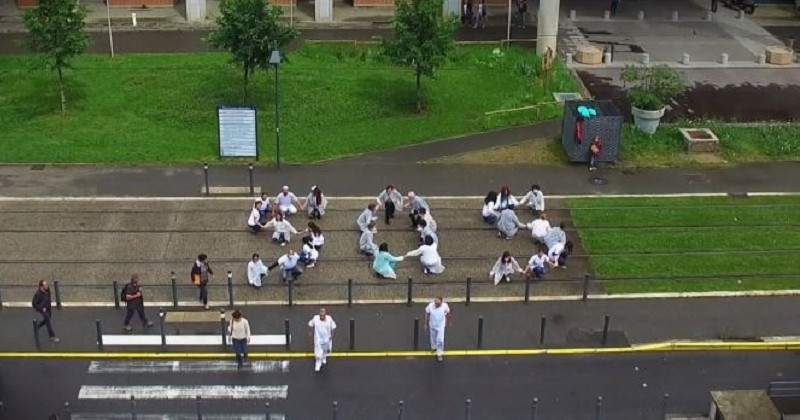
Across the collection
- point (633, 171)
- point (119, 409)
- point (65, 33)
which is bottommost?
point (119, 409)

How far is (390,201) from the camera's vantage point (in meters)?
29.1

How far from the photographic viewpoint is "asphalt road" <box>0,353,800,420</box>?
21625mm

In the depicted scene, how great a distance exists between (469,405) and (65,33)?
2094 centimetres

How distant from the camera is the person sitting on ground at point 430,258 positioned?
87.5 ft

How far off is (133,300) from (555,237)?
34.7ft

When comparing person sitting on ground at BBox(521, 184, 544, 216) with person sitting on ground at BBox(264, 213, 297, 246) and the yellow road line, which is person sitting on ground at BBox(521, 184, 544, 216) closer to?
person sitting on ground at BBox(264, 213, 297, 246)

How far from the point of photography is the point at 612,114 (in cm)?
3378

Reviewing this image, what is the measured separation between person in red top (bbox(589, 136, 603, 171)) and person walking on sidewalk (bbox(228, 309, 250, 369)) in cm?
1433

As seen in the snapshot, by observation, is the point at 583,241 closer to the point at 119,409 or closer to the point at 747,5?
the point at 119,409

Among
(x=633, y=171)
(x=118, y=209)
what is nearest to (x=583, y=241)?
(x=633, y=171)

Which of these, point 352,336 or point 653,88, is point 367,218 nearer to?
point 352,336

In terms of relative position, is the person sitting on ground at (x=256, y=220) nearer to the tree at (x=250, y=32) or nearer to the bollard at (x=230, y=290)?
the bollard at (x=230, y=290)

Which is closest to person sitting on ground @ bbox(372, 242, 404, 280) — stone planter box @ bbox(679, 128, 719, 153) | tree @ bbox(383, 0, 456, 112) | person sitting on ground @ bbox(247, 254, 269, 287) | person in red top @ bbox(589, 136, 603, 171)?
person sitting on ground @ bbox(247, 254, 269, 287)

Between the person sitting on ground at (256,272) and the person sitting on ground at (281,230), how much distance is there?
216 cm
